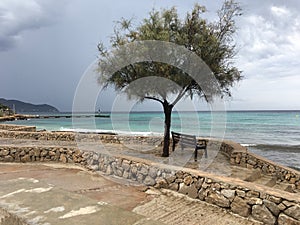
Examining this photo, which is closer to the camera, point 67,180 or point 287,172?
point 67,180

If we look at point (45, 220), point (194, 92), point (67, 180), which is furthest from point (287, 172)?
point (45, 220)

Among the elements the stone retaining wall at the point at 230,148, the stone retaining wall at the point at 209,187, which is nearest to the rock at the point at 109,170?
the stone retaining wall at the point at 209,187

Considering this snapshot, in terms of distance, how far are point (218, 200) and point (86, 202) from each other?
2568 millimetres

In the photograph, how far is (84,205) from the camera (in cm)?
206

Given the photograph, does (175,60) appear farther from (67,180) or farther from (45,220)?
(45,220)

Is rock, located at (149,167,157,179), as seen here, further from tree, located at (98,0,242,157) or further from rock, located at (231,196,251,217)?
tree, located at (98,0,242,157)

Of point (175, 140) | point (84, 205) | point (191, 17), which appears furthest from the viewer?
point (175, 140)

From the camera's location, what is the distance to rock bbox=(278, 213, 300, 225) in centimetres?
313

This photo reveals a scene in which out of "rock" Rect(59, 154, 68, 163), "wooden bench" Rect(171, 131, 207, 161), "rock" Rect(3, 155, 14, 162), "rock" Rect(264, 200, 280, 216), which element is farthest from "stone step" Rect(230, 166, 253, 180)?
"rock" Rect(3, 155, 14, 162)

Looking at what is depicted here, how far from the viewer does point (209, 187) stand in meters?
4.10

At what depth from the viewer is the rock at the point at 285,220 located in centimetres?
313

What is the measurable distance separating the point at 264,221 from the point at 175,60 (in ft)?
17.4

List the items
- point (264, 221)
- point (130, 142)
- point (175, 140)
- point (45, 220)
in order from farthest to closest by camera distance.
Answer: point (130, 142) < point (175, 140) < point (264, 221) < point (45, 220)

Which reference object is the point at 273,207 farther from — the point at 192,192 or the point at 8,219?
the point at 8,219
